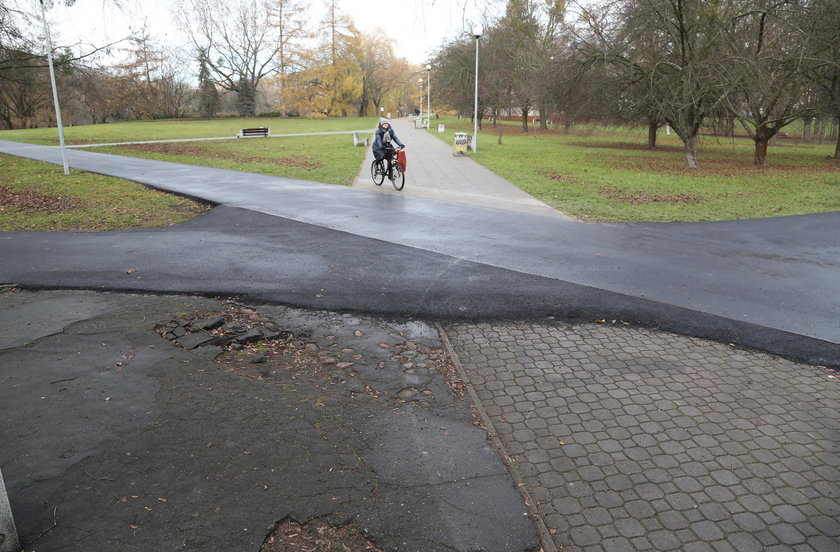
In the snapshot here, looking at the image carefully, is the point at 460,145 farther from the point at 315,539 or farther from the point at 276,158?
the point at 315,539

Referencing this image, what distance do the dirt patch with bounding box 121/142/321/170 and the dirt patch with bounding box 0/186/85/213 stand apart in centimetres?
891

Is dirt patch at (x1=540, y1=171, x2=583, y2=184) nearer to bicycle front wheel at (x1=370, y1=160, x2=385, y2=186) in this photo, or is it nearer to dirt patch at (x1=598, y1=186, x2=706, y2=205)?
dirt patch at (x1=598, y1=186, x2=706, y2=205)

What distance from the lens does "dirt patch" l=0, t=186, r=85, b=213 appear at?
40.0 feet

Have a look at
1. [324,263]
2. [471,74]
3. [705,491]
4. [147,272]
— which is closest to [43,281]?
[147,272]

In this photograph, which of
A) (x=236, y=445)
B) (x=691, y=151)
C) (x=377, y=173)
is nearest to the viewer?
(x=236, y=445)

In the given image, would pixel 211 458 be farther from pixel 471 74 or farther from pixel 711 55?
pixel 471 74

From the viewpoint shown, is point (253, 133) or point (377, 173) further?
point (253, 133)

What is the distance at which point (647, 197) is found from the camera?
49.9ft

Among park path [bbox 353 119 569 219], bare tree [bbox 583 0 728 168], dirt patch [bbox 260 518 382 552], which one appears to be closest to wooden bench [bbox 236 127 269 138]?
park path [bbox 353 119 569 219]

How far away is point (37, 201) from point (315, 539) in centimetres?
1321

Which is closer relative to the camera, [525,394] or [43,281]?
[525,394]

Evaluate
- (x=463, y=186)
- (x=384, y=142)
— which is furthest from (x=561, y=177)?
(x=384, y=142)

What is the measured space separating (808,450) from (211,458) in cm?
391

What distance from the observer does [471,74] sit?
168 ft
